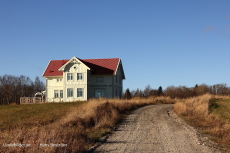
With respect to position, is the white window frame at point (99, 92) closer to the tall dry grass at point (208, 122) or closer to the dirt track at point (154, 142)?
A: the tall dry grass at point (208, 122)

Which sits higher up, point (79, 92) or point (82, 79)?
point (82, 79)

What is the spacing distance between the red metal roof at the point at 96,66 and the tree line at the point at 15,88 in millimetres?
36942

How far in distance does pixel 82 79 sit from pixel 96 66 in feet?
14.5

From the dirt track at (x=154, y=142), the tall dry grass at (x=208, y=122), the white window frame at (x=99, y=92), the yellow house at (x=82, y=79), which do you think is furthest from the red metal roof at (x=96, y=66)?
the dirt track at (x=154, y=142)

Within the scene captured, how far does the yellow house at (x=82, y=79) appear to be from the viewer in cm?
4334

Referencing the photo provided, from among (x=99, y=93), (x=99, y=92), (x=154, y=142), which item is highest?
(x=99, y=92)

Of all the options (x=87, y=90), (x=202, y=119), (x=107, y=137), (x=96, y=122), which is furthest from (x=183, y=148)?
(x=87, y=90)

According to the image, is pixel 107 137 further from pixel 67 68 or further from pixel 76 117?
pixel 67 68

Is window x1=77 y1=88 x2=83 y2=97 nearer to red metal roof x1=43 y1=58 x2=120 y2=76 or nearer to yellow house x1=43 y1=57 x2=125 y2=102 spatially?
yellow house x1=43 y1=57 x2=125 y2=102

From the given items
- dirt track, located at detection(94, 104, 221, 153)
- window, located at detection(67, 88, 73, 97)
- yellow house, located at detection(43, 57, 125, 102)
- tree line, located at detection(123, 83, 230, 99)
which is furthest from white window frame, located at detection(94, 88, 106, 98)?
tree line, located at detection(123, 83, 230, 99)

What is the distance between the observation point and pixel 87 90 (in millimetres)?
43531

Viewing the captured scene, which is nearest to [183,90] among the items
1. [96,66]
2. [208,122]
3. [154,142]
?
[96,66]

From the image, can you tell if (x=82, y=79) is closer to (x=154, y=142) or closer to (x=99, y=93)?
(x=99, y=93)

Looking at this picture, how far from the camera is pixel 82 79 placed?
142 feet
